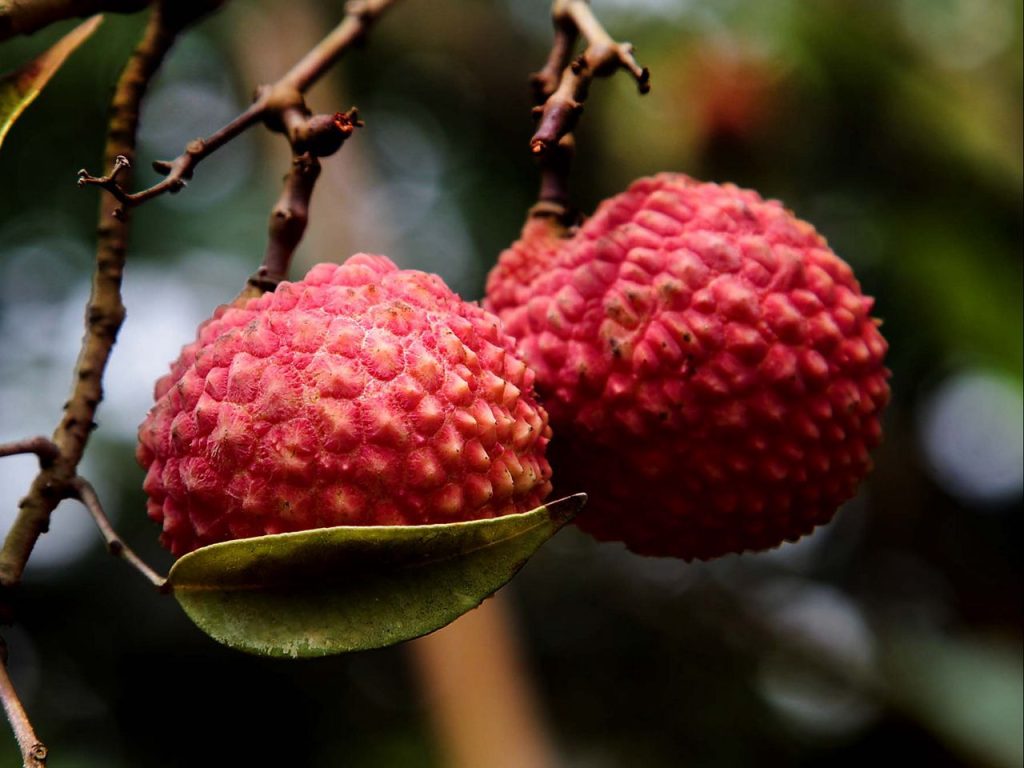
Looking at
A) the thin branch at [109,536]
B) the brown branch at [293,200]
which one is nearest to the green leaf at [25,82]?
the brown branch at [293,200]

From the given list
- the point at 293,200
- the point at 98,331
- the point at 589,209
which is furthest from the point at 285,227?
the point at 589,209

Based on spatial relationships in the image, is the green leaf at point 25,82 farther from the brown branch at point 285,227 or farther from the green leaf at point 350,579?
the green leaf at point 350,579

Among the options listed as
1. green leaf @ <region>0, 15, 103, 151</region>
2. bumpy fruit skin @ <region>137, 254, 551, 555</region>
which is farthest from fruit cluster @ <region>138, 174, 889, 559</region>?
green leaf @ <region>0, 15, 103, 151</region>

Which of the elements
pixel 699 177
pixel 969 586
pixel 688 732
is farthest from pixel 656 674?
pixel 699 177

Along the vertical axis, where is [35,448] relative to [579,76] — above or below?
below

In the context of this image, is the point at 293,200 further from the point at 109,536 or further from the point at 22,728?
the point at 22,728
